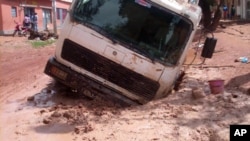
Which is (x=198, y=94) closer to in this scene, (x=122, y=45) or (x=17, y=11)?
(x=122, y=45)

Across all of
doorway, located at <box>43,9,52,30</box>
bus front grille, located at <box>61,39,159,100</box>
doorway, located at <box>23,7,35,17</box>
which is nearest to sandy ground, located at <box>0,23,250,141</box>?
bus front grille, located at <box>61,39,159,100</box>

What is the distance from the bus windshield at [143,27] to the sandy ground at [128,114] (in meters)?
0.98

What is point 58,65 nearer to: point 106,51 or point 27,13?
point 106,51

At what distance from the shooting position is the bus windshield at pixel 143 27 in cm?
782

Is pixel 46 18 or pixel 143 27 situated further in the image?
pixel 46 18

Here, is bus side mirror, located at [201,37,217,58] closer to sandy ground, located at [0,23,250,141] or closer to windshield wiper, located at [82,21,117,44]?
sandy ground, located at [0,23,250,141]

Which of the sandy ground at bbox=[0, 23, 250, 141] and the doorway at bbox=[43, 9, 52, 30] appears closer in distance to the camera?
the sandy ground at bbox=[0, 23, 250, 141]

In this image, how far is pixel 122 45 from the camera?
25.6 feet

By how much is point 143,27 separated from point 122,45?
532mm

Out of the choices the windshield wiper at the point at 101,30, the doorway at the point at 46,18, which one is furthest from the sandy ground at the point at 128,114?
the doorway at the point at 46,18

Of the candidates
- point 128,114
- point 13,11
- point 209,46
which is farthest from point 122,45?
point 13,11

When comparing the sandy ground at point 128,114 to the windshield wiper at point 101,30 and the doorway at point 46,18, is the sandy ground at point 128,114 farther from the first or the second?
the doorway at point 46,18

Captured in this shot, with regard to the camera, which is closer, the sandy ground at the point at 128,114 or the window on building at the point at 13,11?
the sandy ground at the point at 128,114

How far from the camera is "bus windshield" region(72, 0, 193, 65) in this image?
7.82 m
